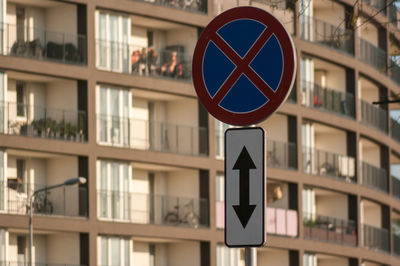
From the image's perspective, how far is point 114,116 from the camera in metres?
57.7

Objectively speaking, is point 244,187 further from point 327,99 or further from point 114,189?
point 327,99

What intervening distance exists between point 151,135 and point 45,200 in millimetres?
6871

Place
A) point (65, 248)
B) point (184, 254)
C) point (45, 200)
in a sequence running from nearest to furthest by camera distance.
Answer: point (45, 200)
point (65, 248)
point (184, 254)

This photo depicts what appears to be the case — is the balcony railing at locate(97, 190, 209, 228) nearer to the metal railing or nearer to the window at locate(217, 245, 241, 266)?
the window at locate(217, 245, 241, 266)

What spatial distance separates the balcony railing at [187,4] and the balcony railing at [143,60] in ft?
6.20

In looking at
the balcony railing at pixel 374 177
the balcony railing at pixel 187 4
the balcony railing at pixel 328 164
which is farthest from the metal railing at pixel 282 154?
the balcony railing at pixel 187 4

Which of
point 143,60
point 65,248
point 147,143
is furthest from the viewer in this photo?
point 147,143

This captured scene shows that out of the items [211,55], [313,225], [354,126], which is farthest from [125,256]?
[211,55]

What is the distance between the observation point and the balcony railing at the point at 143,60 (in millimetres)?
57375

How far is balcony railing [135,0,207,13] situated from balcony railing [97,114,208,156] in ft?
17.2

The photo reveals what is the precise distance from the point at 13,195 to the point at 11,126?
108 inches

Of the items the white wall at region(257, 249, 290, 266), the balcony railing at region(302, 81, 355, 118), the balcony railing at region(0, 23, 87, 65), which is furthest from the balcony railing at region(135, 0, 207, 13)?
the white wall at region(257, 249, 290, 266)

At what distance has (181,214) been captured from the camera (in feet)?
199

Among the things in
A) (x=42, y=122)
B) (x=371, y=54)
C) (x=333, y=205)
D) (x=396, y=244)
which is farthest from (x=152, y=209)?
(x=396, y=244)
